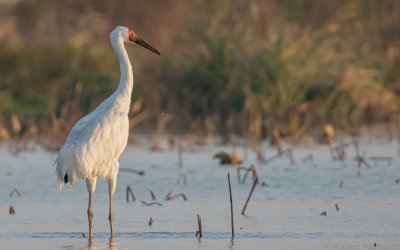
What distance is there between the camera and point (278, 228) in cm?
972

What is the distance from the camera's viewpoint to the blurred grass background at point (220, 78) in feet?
62.2

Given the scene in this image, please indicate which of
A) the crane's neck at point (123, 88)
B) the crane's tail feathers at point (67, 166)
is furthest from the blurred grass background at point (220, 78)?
the crane's tail feathers at point (67, 166)

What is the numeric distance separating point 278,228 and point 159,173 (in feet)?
15.0

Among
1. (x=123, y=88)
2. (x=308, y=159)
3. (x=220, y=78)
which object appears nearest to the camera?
(x=123, y=88)

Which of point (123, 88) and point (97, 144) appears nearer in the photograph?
point (97, 144)

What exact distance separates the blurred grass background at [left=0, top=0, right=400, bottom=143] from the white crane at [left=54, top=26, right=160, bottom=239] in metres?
6.08

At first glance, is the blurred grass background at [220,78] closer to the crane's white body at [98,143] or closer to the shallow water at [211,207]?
the shallow water at [211,207]

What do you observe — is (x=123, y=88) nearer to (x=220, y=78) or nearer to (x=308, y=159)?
(x=308, y=159)

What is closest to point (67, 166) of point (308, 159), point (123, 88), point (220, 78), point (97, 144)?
point (97, 144)

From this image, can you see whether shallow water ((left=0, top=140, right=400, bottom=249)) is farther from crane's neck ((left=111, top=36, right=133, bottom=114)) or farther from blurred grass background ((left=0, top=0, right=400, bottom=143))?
blurred grass background ((left=0, top=0, right=400, bottom=143))

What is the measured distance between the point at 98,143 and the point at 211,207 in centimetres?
174

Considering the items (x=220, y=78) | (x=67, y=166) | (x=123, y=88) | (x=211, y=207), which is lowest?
(x=211, y=207)

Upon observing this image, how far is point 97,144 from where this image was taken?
9.98 meters

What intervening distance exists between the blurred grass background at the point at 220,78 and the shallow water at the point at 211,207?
249 centimetres
